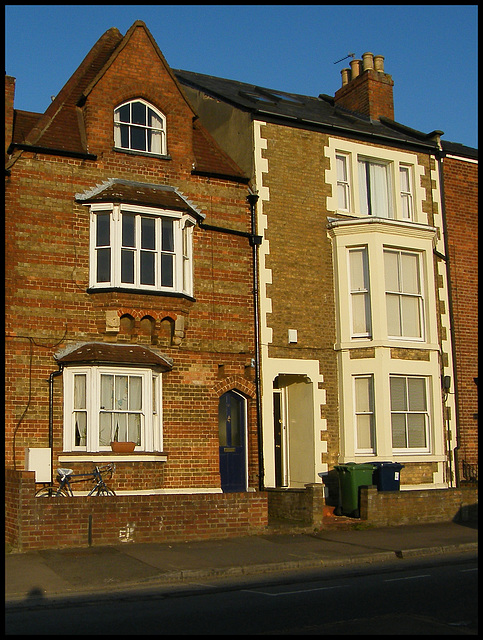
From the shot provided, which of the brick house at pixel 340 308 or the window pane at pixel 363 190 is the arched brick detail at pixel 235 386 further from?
the window pane at pixel 363 190

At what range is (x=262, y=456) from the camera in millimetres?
19078

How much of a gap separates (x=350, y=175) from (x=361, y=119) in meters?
3.93

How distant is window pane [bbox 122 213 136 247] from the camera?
59.0 feet

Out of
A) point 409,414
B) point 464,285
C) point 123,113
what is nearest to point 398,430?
point 409,414

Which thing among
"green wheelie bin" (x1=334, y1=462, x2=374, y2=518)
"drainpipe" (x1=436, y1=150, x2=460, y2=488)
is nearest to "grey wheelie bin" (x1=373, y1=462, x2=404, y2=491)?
"green wheelie bin" (x1=334, y1=462, x2=374, y2=518)

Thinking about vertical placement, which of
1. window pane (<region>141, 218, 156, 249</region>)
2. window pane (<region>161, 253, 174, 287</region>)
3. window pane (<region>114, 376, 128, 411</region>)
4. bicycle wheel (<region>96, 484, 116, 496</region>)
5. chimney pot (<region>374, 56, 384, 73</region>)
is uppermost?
chimney pot (<region>374, 56, 384, 73</region>)

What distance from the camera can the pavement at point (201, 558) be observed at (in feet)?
37.6

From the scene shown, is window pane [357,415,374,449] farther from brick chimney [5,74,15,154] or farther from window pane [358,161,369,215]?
brick chimney [5,74,15,154]

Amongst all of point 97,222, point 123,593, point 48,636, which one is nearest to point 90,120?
point 97,222

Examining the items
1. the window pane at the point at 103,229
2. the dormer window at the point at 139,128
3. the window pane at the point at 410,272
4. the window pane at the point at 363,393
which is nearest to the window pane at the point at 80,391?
the window pane at the point at 103,229

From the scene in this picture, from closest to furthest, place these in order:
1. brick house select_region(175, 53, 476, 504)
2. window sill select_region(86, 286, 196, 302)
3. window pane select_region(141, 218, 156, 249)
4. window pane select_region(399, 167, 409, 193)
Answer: window sill select_region(86, 286, 196, 302), window pane select_region(141, 218, 156, 249), brick house select_region(175, 53, 476, 504), window pane select_region(399, 167, 409, 193)

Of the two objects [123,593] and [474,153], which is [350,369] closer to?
[474,153]

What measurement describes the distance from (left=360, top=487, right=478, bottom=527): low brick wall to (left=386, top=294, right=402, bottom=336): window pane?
4248 millimetres

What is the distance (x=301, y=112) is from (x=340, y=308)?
235 inches
